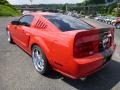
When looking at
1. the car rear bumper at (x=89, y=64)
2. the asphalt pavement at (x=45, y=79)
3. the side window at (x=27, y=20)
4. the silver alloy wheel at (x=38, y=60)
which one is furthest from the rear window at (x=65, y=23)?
the asphalt pavement at (x=45, y=79)

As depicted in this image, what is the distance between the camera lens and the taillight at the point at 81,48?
422cm

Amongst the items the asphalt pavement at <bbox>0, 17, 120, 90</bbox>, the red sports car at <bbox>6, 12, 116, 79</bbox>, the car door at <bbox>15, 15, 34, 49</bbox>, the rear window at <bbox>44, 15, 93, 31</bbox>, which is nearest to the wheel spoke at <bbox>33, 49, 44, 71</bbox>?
the red sports car at <bbox>6, 12, 116, 79</bbox>

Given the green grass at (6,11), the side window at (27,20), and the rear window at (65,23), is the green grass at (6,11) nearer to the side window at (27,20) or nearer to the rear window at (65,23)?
the side window at (27,20)

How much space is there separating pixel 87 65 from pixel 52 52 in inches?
31.4

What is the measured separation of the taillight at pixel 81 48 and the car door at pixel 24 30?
1974 mm

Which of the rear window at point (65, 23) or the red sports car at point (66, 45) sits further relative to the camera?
the rear window at point (65, 23)

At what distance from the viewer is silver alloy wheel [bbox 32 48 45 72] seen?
517cm

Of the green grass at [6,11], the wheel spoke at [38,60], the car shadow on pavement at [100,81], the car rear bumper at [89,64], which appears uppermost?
the car rear bumper at [89,64]

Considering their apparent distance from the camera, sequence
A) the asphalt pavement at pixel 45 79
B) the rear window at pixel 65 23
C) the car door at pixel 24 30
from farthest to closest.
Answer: the car door at pixel 24 30
the rear window at pixel 65 23
the asphalt pavement at pixel 45 79

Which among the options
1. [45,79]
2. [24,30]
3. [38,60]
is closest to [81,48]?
[45,79]

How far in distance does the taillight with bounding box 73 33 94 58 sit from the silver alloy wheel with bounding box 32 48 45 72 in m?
1.07

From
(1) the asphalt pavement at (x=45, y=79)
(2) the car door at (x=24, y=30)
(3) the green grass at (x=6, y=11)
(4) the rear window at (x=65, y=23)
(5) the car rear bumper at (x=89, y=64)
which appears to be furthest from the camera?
(3) the green grass at (x=6, y=11)

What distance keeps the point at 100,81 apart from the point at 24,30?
2524 mm

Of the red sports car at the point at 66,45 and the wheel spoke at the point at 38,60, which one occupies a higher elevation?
the red sports car at the point at 66,45
